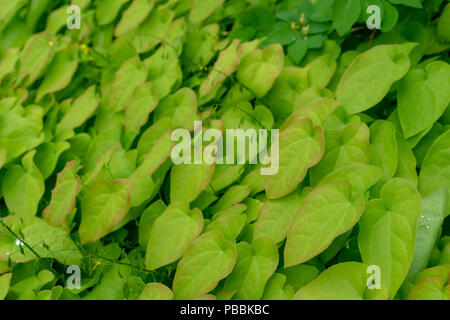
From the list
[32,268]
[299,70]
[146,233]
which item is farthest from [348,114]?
[32,268]

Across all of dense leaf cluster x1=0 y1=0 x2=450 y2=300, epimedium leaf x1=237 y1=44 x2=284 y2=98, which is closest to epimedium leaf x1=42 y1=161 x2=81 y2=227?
dense leaf cluster x1=0 y1=0 x2=450 y2=300

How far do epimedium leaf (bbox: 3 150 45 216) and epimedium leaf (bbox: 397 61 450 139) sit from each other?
937 mm

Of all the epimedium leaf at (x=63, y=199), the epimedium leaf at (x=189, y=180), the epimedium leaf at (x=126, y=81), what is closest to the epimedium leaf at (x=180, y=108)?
the epimedium leaf at (x=126, y=81)

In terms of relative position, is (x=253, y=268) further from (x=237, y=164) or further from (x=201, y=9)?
(x=201, y=9)

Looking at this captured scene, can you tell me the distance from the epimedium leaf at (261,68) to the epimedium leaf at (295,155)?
0.32 metres

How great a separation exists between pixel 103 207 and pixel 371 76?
704 mm

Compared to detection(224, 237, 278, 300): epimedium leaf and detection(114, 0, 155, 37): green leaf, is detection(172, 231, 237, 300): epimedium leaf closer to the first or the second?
detection(224, 237, 278, 300): epimedium leaf

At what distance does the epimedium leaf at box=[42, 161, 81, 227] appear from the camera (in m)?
1.19

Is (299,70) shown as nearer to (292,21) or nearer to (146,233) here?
(292,21)

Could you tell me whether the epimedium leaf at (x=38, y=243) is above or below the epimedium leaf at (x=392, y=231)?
below

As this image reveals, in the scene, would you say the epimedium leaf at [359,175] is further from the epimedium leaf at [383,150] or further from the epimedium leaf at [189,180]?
the epimedium leaf at [189,180]

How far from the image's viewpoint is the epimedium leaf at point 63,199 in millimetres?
1188
